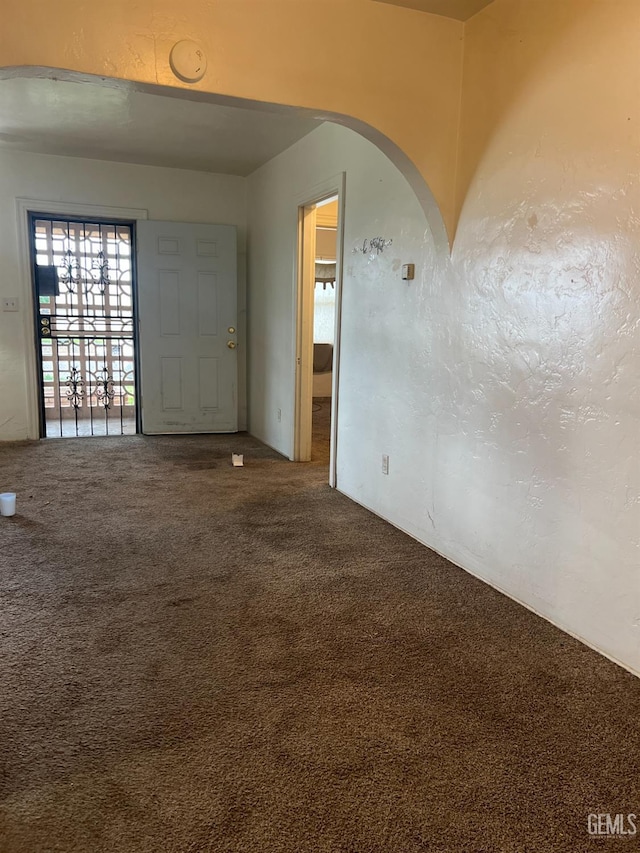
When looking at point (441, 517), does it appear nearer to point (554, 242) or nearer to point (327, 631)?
point (327, 631)

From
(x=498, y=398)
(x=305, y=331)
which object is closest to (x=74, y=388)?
(x=305, y=331)

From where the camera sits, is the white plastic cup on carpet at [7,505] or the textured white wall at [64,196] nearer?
the white plastic cup on carpet at [7,505]

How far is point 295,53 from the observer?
7.60ft

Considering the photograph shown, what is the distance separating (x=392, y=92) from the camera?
2.54 meters

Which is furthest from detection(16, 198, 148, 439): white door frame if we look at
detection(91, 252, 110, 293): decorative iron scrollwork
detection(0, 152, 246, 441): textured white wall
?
detection(91, 252, 110, 293): decorative iron scrollwork

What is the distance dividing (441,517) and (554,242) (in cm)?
142

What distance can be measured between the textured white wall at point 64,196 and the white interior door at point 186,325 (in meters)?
0.26

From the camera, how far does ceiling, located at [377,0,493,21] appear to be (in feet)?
8.14

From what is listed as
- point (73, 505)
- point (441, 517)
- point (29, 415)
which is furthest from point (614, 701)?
point (29, 415)

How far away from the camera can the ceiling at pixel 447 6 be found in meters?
2.48

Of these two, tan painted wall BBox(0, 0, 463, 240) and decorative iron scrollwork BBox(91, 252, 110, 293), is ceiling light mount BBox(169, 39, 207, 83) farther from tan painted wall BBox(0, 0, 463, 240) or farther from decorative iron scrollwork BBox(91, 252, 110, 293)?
decorative iron scrollwork BBox(91, 252, 110, 293)

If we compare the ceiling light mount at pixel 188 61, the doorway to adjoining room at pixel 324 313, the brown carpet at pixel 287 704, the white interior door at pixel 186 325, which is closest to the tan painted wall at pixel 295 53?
the ceiling light mount at pixel 188 61

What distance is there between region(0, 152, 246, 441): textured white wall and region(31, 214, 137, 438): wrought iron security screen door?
195 millimetres

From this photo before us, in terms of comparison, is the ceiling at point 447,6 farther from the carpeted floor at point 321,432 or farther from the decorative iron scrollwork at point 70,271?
the decorative iron scrollwork at point 70,271
